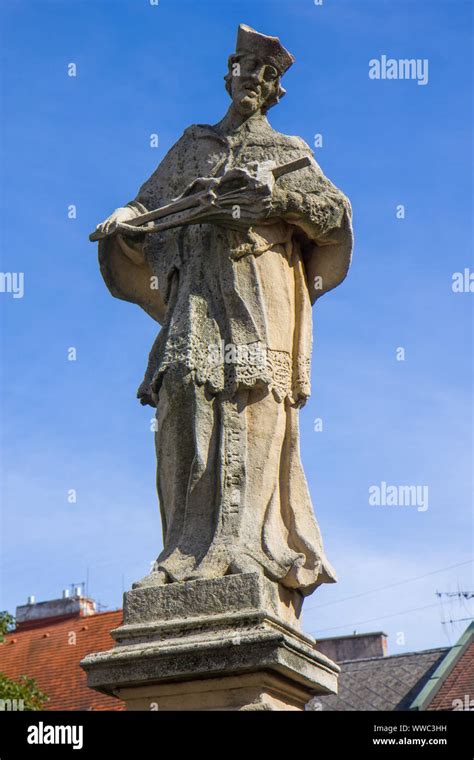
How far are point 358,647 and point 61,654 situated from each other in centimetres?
1338

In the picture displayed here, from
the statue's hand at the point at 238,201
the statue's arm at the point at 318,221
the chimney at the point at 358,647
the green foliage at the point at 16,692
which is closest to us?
the statue's hand at the point at 238,201

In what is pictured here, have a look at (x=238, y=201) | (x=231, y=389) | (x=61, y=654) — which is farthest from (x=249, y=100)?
(x=61, y=654)

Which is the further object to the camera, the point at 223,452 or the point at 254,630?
the point at 223,452

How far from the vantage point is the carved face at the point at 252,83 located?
866 centimetres

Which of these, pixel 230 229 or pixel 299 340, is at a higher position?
Answer: pixel 230 229

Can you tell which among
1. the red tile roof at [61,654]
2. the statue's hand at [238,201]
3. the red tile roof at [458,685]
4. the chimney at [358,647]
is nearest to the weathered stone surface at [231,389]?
the statue's hand at [238,201]

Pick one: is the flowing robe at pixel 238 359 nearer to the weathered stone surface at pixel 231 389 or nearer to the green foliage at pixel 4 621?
the weathered stone surface at pixel 231 389

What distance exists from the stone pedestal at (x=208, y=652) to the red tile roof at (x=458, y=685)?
22.8 meters

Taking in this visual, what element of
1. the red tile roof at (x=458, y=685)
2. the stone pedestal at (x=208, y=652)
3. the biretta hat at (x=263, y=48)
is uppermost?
the biretta hat at (x=263, y=48)

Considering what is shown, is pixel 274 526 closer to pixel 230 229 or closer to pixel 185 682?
pixel 185 682

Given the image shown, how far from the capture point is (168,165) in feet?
29.2

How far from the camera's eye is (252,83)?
8680 mm
